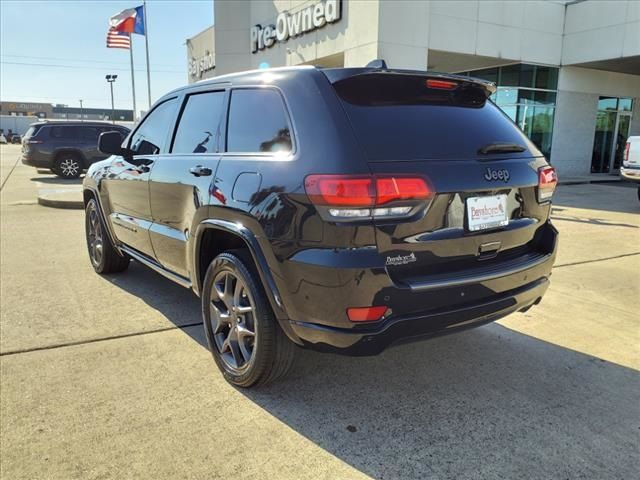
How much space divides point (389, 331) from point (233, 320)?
1088 millimetres

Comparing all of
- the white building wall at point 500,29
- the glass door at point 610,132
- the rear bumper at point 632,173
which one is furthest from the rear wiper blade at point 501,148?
the glass door at point 610,132

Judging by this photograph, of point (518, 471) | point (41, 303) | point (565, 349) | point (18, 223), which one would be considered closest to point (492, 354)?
point (565, 349)

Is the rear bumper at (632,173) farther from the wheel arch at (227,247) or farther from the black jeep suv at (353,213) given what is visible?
the wheel arch at (227,247)

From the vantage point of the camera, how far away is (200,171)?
3350 millimetres

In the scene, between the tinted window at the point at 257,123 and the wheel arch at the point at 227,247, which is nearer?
the wheel arch at the point at 227,247

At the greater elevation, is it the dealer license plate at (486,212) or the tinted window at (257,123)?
the tinted window at (257,123)

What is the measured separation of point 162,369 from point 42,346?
1.02 m

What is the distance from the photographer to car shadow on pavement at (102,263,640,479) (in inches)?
97.9

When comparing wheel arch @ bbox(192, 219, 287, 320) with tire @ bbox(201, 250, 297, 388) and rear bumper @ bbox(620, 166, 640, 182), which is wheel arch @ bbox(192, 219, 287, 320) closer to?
tire @ bbox(201, 250, 297, 388)

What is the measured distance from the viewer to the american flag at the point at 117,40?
26.4 m

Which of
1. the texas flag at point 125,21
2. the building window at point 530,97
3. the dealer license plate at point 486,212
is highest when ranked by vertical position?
the texas flag at point 125,21

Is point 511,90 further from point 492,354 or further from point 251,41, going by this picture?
point 492,354

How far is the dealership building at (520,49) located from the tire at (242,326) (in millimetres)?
13175

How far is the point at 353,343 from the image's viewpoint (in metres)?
2.52
